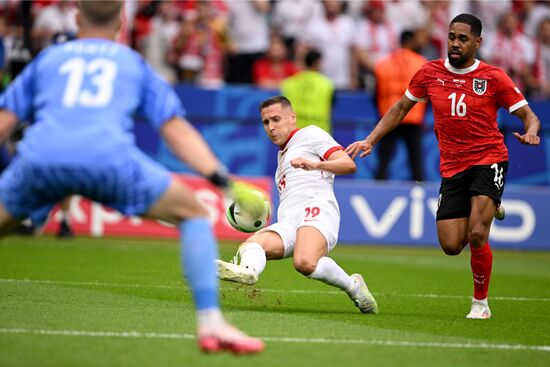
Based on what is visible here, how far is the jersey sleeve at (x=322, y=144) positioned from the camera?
9.65m

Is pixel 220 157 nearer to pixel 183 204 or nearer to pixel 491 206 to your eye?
pixel 491 206

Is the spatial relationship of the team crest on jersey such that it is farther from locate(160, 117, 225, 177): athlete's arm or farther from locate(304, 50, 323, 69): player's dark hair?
locate(304, 50, 323, 69): player's dark hair

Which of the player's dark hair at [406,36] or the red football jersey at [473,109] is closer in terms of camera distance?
the red football jersey at [473,109]

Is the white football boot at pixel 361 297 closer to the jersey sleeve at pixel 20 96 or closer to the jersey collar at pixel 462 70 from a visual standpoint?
the jersey collar at pixel 462 70

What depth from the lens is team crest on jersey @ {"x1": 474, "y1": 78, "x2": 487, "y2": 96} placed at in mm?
9992

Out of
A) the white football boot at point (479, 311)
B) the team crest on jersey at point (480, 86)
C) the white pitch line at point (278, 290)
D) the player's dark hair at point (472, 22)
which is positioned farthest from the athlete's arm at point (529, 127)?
the white pitch line at point (278, 290)

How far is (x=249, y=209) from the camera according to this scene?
25.1 feet

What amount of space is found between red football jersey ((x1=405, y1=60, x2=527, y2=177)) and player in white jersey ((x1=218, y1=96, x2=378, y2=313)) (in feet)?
3.59

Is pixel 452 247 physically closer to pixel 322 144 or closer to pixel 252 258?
pixel 322 144

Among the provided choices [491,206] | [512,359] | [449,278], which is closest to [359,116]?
[449,278]

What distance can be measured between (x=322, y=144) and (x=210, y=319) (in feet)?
12.6

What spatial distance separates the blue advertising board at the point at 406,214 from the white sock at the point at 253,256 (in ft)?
27.4

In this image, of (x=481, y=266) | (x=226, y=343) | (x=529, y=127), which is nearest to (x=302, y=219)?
(x=481, y=266)

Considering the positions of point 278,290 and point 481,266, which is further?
point 278,290
